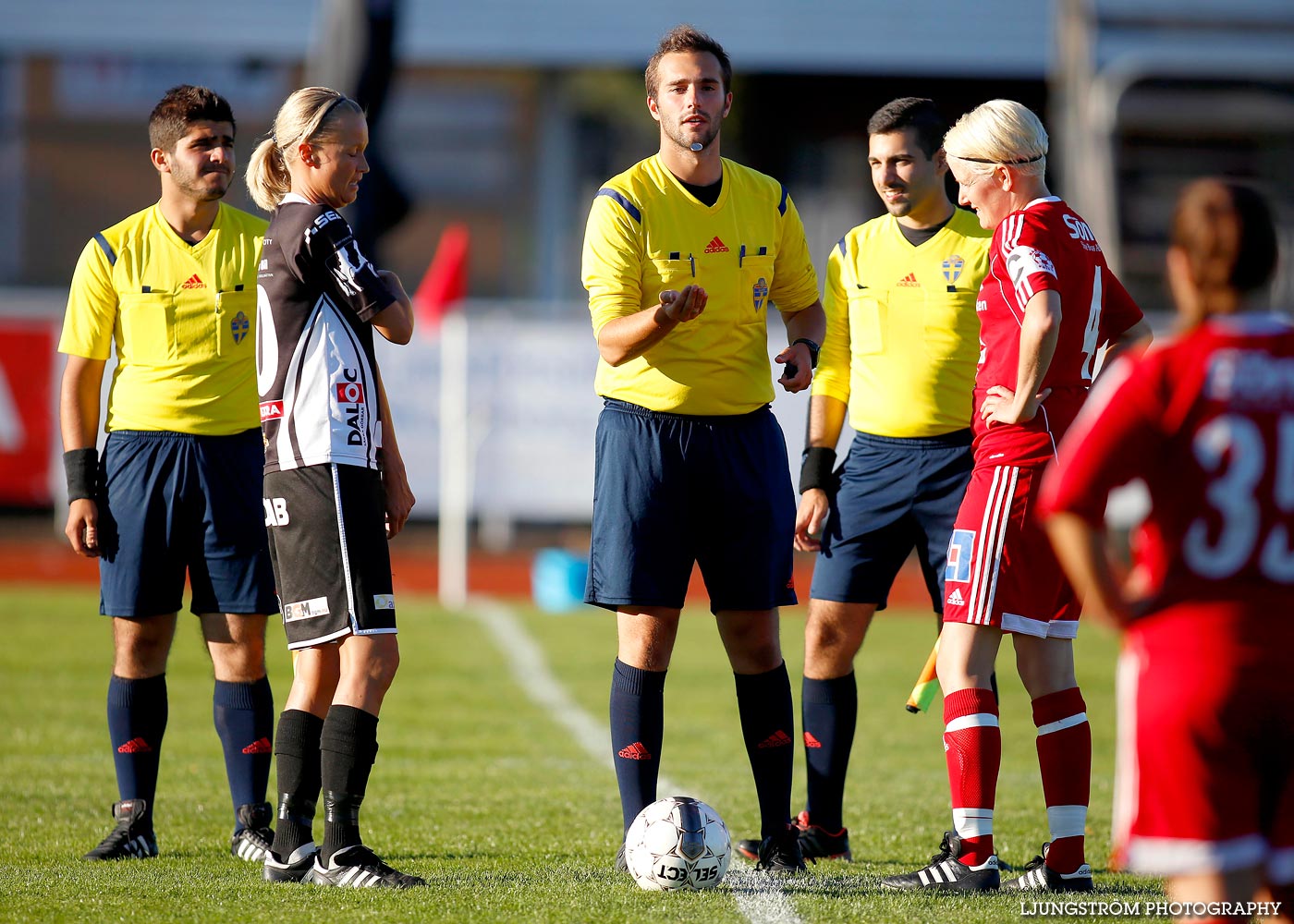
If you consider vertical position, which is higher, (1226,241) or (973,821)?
(1226,241)

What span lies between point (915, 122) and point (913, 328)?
27.9 inches

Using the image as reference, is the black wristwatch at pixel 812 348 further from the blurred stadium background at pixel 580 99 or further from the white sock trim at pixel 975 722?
the blurred stadium background at pixel 580 99

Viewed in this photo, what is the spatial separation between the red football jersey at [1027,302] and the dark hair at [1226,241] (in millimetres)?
1404

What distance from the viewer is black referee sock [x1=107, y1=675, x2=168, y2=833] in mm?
5266

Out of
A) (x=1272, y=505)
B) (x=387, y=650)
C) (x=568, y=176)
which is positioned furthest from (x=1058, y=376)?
(x=568, y=176)

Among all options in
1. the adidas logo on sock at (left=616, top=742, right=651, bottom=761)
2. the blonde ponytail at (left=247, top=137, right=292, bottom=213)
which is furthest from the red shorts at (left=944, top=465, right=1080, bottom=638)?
the blonde ponytail at (left=247, top=137, right=292, bottom=213)

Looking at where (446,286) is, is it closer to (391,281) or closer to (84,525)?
(84,525)

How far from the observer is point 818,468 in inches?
212

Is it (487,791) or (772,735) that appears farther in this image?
(487,791)

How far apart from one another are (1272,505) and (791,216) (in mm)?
2500

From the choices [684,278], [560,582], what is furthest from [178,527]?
[560,582]

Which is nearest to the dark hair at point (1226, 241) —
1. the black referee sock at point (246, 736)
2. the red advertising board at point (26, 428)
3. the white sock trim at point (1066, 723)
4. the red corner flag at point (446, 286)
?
the white sock trim at point (1066, 723)

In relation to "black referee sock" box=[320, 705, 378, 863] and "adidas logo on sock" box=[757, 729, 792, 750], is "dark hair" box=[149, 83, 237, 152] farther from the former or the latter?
"adidas logo on sock" box=[757, 729, 792, 750]

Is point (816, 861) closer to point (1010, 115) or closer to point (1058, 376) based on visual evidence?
point (1058, 376)
